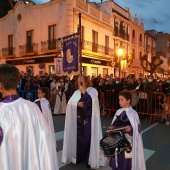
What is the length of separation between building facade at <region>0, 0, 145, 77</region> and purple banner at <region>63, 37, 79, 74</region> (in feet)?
32.6

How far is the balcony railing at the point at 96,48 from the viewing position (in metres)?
22.8

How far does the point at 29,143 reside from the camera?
6.48ft

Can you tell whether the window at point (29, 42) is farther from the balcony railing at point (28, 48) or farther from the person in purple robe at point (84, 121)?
the person in purple robe at point (84, 121)

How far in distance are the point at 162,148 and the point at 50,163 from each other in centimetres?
459

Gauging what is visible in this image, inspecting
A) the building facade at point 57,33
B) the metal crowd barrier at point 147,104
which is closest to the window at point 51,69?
the building facade at point 57,33

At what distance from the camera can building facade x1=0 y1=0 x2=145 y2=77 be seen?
21.6 meters

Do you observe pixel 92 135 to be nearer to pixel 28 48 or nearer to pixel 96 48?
pixel 96 48

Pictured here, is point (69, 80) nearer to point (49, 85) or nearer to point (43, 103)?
point (49, 85)

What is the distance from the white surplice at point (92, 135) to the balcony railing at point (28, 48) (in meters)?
19.4

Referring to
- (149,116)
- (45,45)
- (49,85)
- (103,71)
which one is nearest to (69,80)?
(49,85)

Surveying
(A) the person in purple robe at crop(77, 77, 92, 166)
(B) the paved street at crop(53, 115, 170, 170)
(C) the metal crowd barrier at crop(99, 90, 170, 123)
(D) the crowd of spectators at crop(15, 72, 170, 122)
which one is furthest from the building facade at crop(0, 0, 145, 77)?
(A) the person in purple robe at crop(77, 77, 92, 166)

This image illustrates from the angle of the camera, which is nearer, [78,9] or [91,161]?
[91,161]

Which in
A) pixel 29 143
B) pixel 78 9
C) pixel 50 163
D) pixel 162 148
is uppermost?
pixel 78 9

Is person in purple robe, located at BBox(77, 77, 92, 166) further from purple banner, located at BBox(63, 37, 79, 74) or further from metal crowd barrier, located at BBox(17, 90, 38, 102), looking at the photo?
metal crowd barrier, located at BBox(17, 90, 38, 102)
